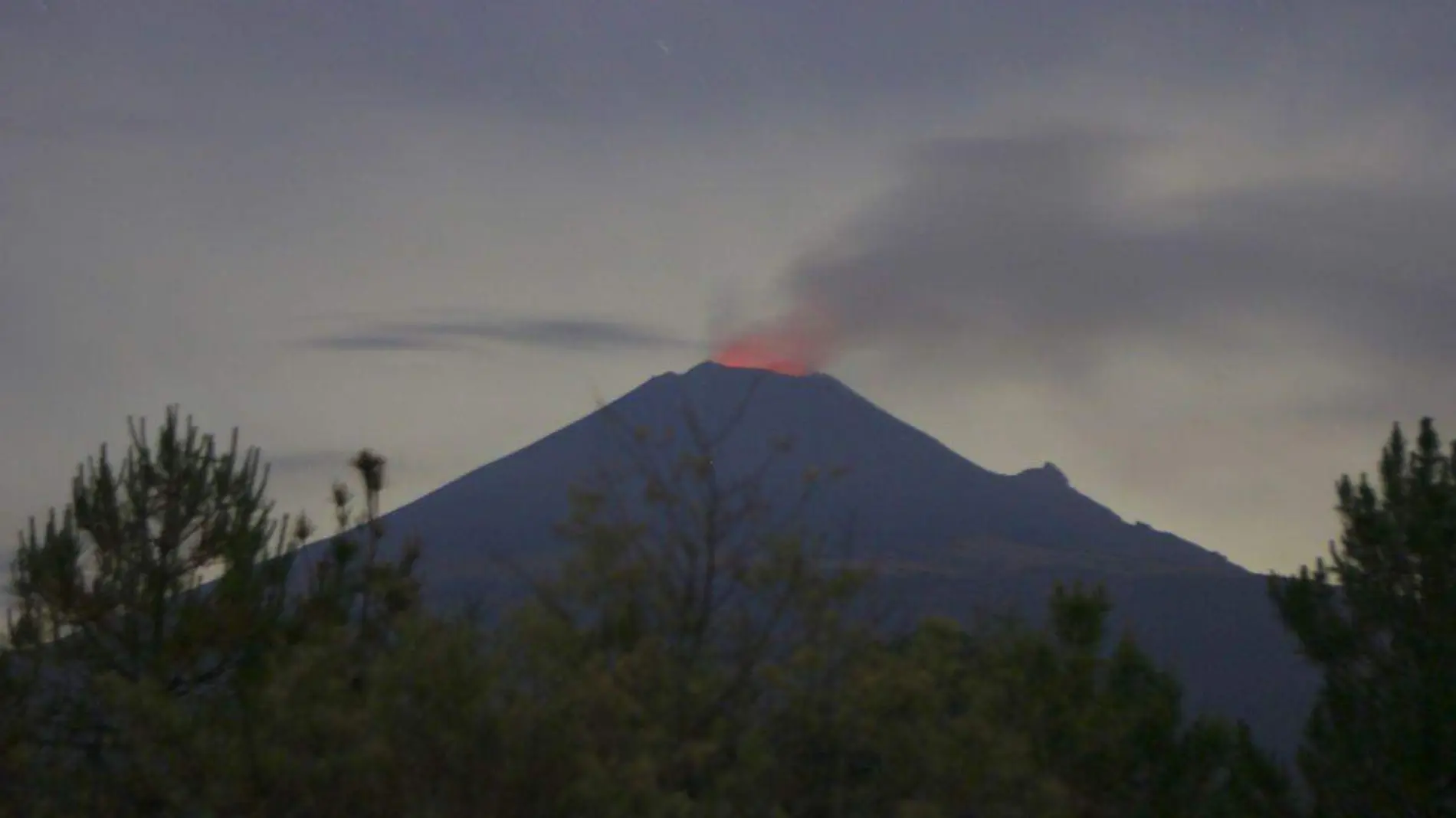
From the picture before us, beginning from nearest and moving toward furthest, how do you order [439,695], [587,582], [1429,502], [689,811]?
1. [689,811]
2. [439,695]
3. [587,582]
4. [1429,502]

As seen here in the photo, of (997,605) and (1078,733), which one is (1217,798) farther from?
(997,605)

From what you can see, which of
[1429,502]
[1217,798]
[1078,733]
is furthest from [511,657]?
[1429,502]

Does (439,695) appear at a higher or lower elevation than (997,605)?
lower

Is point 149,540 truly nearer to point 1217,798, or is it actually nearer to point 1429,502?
point 1217,798

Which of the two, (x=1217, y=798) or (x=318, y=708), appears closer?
(x=318, y=708)

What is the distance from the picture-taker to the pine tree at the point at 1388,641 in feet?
69.1

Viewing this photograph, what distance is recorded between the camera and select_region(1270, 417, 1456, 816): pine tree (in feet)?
69.1

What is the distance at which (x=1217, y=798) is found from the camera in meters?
22.4

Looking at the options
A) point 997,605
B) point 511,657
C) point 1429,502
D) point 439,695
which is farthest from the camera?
point 1429,502

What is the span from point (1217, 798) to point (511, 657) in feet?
52.8

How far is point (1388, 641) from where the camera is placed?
2359 cm

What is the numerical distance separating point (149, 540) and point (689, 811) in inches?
520

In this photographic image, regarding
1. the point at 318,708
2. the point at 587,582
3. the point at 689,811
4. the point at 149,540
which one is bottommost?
the point at 689,811

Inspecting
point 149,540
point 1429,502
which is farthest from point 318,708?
point 1429,502
